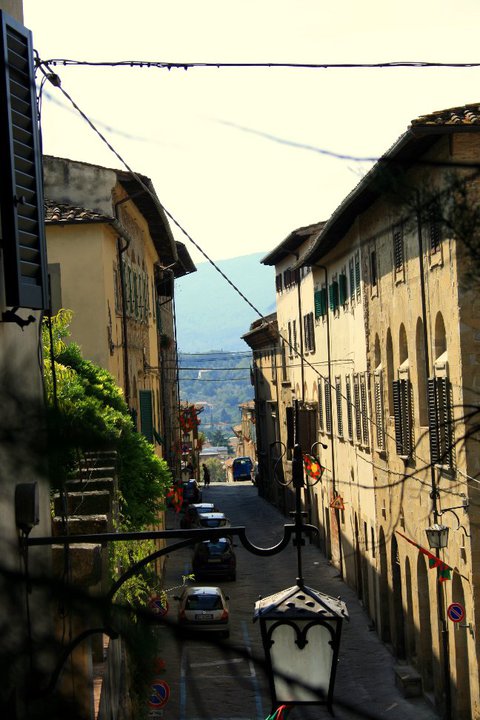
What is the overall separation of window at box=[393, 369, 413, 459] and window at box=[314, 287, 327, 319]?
1406cm

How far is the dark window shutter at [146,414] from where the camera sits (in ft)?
104

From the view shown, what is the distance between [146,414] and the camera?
3278cm

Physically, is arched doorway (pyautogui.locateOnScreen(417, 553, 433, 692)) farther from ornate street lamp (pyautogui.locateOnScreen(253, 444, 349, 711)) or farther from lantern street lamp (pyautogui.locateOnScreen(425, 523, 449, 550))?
ornate street lamp (pyautogui.locateOnScreen(253, 444, 349, 711))

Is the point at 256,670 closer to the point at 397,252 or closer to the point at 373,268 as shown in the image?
the point at 397,252

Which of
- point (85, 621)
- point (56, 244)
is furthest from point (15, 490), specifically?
point (56, 244)

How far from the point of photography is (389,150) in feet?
64.3

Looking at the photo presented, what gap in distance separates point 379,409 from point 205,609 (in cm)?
570

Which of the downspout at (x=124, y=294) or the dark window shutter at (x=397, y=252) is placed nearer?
the dark window shutter at (x=397, y=252)

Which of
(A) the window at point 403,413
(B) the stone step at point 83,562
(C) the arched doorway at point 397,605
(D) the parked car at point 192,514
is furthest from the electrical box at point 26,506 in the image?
(D) the parked car at point 192,514

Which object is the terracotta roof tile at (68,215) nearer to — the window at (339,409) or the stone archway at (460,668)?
the stone archway at (460,668)

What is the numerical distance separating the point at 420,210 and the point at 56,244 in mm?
21401

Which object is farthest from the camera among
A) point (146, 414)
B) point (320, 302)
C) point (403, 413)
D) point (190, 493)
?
point (190, 493)

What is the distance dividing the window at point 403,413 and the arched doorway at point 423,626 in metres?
2.12

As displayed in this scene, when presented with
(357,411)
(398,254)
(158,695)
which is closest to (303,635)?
(158,695)
